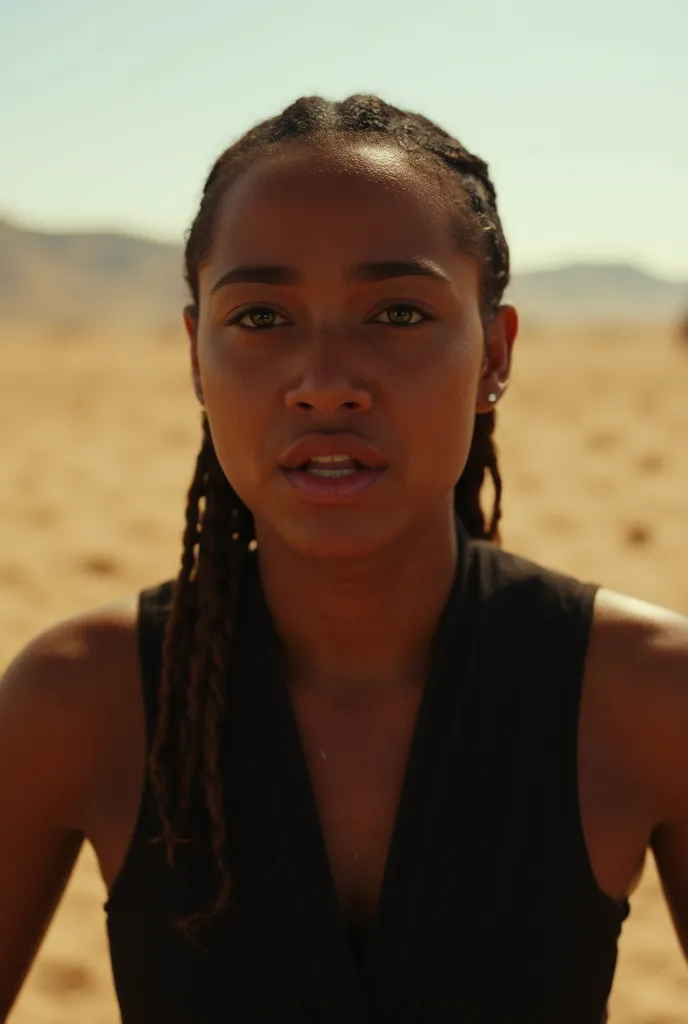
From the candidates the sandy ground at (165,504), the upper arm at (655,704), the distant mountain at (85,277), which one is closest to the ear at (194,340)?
the upper arm at (655,704)

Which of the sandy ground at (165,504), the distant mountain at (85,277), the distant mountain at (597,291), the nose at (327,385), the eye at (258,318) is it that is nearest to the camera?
the nose at (327,385)

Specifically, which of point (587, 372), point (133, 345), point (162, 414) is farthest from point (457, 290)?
point (133, 345)

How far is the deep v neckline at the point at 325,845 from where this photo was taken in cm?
172

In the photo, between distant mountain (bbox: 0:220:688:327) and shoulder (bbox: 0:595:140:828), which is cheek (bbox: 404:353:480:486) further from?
distant mountain (bbox: 0:220:688:327)

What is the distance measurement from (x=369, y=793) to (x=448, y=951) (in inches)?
9.7

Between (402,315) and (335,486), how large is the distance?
252 millimetres

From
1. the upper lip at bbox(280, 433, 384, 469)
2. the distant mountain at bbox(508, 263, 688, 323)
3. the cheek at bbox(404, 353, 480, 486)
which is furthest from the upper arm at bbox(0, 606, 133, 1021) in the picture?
the distant mountain at bbox(508, 263, 688, 323)

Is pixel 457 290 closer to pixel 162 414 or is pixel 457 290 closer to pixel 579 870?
pixel 579 870

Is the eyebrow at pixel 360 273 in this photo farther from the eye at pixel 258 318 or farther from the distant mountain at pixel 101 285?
the distant mountain at pixel 101 285

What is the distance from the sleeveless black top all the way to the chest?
0.06 meters

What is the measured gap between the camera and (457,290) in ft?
5.72

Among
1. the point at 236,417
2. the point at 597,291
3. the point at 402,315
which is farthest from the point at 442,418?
the point at 597,291

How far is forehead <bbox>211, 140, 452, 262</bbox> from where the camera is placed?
65.2 inches

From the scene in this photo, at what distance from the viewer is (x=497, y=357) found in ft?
6.48
